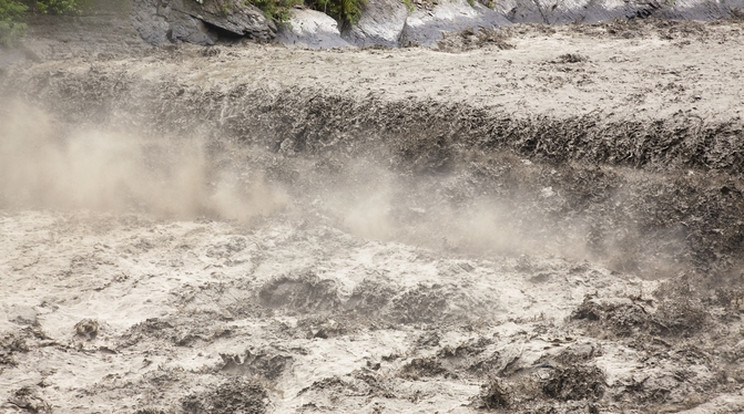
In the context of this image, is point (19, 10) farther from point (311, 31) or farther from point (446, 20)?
point (446, 20)

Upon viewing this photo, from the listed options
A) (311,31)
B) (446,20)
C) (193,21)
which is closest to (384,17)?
(446,20)

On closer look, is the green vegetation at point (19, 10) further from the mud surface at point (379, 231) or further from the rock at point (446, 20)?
the rock at point (446, 20)

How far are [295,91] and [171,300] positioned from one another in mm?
4213

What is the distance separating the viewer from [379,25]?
14.5m

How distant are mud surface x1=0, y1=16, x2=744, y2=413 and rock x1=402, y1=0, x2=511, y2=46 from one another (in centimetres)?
280

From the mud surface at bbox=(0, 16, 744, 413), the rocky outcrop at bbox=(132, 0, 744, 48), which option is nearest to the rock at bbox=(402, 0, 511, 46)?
the rocky outcrop at bbox=(132, 0, 744, 48)

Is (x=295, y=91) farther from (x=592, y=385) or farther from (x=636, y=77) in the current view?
(x=592, y=385)

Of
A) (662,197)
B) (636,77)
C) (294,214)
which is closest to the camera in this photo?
(662,197)

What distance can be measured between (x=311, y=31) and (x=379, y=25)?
1435 mm

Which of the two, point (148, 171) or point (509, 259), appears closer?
point (509, 259)

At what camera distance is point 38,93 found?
1139 centimetres

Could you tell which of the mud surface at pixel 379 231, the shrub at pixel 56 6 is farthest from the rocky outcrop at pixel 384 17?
the mud surface at pixel 379 231

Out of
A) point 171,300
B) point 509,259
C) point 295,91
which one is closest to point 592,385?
point 509,259

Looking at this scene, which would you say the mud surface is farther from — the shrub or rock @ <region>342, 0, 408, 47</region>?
rock @ <region>342, 0, 408, 47</region>
